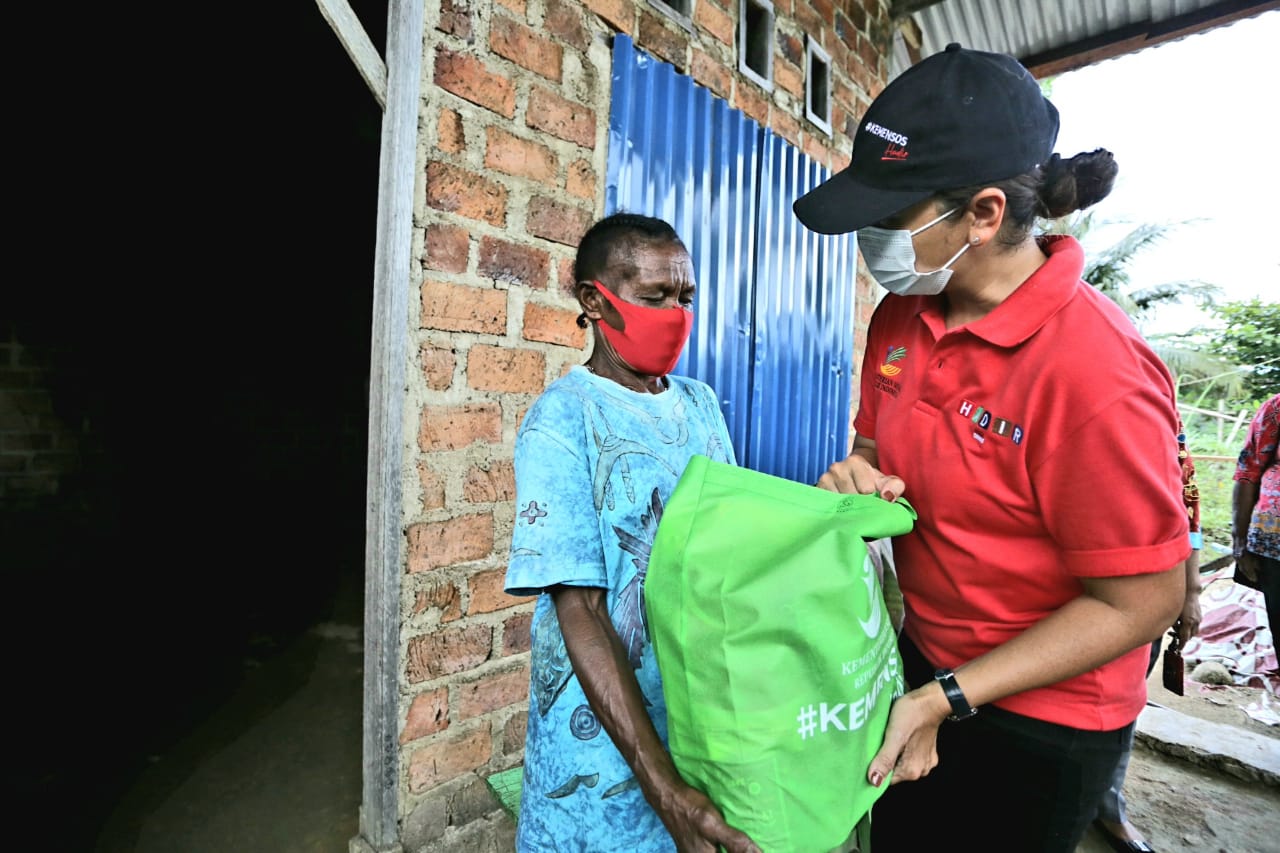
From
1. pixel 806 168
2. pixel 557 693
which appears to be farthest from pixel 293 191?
pixel 557 693

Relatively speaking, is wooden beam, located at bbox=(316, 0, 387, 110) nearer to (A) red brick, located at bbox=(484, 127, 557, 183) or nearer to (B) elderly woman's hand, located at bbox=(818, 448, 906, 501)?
(A) red brick, located at bbox=(484, 127, 557, 183)

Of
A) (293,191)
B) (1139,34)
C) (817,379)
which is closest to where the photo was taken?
(817,379)

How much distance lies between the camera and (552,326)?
194cm

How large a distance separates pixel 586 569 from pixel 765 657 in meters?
0.32

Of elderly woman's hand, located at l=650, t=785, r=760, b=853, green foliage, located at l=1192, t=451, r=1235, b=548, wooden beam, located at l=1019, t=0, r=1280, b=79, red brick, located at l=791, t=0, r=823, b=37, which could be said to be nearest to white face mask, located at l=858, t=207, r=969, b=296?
elderly woman's hand, located at l=650, t=785, r=760, b=853

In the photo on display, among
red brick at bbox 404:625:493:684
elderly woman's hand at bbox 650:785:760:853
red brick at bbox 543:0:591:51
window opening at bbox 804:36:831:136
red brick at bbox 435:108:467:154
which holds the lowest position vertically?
red brick at bbox 404:625:493:684

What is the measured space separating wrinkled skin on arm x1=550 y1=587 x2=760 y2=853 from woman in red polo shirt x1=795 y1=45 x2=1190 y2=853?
0.27 metres

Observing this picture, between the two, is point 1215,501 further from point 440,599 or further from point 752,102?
point 440,599

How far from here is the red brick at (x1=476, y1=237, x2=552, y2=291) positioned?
1755 millimetres

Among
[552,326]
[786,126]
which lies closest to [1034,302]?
[552,326]

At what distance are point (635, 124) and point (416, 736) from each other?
1990 mm

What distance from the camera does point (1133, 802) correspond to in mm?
2807

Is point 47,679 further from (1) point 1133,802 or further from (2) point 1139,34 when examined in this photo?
(2) point 1139,34

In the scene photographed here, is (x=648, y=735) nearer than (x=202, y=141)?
Yes
